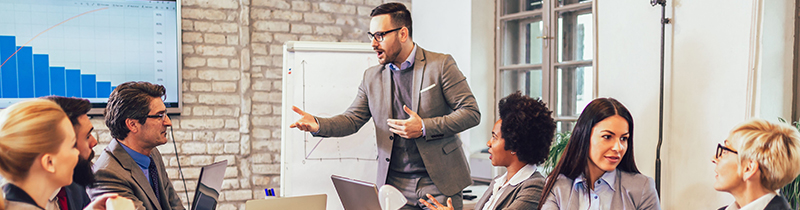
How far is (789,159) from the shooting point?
126 cm

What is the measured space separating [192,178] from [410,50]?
6.77 feet

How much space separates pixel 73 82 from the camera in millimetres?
3268

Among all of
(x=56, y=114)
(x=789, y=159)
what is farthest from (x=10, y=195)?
(x=789, y=159)

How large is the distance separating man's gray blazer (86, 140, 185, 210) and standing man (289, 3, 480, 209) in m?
0.65

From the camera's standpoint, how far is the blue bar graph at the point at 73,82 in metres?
3.26

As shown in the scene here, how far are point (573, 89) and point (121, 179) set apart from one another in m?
2.54

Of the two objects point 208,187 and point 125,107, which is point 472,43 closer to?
point 208,187

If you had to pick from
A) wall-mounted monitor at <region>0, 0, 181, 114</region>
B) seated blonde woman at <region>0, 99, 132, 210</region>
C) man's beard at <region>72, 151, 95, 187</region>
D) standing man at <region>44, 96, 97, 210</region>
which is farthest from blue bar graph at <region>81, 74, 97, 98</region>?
seated blonde woman at <region>0, 99, 132, 210</region>

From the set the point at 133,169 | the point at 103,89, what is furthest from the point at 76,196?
the point at 103,89

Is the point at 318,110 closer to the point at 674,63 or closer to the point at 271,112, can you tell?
the point at 271,112

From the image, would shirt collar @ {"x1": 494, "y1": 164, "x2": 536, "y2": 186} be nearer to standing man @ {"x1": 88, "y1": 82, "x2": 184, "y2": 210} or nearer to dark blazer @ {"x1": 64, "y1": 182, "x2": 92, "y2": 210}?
standing man @ {"x1": 88, "y1": 82, "x2": 184, "y2": 210}

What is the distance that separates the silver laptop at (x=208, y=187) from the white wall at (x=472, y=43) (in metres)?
2.04

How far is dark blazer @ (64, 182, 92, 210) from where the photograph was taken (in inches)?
58.2

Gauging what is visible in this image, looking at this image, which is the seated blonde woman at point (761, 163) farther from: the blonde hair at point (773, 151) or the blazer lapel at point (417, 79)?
the blazer lapel at point (417, 79)
